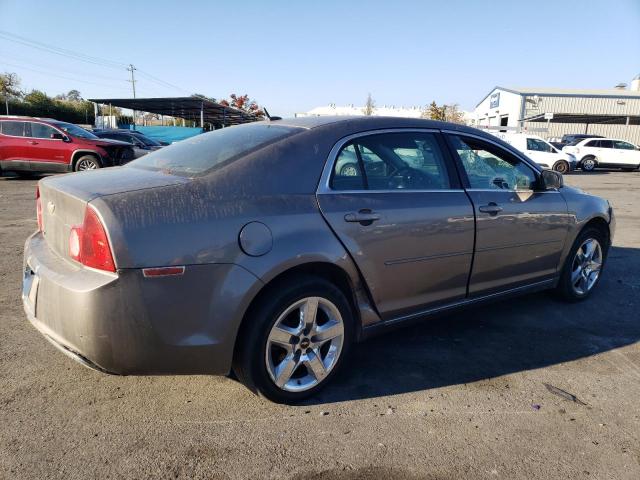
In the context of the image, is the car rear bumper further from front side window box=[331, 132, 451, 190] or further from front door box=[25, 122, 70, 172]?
front door box=[25, 122, 70, 172]

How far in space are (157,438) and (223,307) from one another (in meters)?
0.75

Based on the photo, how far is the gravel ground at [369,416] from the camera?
235cm

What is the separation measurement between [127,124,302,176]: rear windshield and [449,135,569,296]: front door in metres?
1.40

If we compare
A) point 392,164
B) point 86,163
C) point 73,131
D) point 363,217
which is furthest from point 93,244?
point 73,131

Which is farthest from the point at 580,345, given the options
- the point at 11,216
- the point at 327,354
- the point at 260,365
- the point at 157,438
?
the point at 11,216

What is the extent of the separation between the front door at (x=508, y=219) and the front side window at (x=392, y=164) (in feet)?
0.80

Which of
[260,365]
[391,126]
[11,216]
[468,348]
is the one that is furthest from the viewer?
[11,216]

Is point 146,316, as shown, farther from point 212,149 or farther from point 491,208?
point 491,208

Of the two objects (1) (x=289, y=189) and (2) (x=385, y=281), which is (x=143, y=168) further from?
(2) (x=385, y=281)

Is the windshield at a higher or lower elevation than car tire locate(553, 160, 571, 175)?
higher

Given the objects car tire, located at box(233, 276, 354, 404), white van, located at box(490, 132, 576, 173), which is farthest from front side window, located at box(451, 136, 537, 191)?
white van, located at box(490, 132, 576, 173)

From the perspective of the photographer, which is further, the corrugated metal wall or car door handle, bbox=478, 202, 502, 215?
the corrugated metal wall

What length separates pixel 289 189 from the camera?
9.03 feet

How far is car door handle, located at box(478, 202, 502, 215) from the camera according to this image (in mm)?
3561
